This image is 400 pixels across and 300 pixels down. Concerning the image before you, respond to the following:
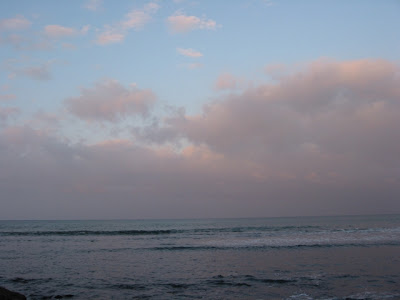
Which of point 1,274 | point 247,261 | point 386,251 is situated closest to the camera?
point 1,274

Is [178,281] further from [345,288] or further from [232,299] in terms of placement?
[345,288]

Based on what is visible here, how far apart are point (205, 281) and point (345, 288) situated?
5795 mm

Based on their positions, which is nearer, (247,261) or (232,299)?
(232,299)

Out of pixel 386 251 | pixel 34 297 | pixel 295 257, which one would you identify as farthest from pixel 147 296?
pixel 386 251

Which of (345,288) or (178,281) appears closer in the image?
(345,288)

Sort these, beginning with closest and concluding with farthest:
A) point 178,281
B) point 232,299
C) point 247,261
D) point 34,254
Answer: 1. point 232,299
2. point 178,281
3. point 247,261
4. point 34,254

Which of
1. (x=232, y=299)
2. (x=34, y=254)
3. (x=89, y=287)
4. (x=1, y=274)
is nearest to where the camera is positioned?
(x=232, y=299)

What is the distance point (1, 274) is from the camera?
16312 mm

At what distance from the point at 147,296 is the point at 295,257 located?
11.9 meters

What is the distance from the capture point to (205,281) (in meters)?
14.2

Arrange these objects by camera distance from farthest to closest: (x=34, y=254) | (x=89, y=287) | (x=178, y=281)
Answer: (x=34, y=254) < (x=178, y=281) < (x=89, y=287)

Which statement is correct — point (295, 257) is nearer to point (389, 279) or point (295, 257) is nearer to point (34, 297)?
point (389, 279)

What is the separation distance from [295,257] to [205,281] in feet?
28.5

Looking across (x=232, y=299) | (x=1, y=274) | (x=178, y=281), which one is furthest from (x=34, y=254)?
(x=232, y=299)
